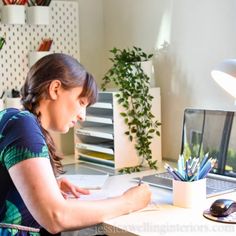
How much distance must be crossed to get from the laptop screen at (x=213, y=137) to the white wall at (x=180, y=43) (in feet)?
0.43

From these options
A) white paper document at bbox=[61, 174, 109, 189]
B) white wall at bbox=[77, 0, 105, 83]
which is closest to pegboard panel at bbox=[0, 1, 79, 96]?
white wall at bbox=[77, 0, 105, 83]

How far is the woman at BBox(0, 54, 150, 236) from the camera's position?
1.13 meters

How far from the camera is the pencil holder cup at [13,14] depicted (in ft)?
6.95

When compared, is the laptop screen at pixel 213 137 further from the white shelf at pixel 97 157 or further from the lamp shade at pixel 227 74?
the white shelf at pixel 97 157

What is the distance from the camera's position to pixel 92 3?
2527 mm

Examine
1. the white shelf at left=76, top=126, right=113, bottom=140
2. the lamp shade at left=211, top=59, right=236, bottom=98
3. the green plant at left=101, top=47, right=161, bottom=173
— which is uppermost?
the lamp shade at left=211, top=59, right=236, bottom=98

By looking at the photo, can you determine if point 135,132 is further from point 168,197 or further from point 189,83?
point 168,197

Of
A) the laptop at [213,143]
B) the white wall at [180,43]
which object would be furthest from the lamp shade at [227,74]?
the white wall at [180,43]

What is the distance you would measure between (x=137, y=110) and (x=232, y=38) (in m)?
0.53

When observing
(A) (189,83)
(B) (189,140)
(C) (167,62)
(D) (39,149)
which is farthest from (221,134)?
(D) (39,149)

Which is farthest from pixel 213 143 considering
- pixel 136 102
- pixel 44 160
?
pixel 44 160

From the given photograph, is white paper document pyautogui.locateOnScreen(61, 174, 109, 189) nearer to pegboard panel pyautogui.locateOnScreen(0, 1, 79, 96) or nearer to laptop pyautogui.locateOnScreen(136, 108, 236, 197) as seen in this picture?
laptop pyautogui.locateOnScreen(136, 108, 236, 197)

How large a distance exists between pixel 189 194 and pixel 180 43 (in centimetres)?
94

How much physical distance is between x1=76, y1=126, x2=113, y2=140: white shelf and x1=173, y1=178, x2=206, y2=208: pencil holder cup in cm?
76
